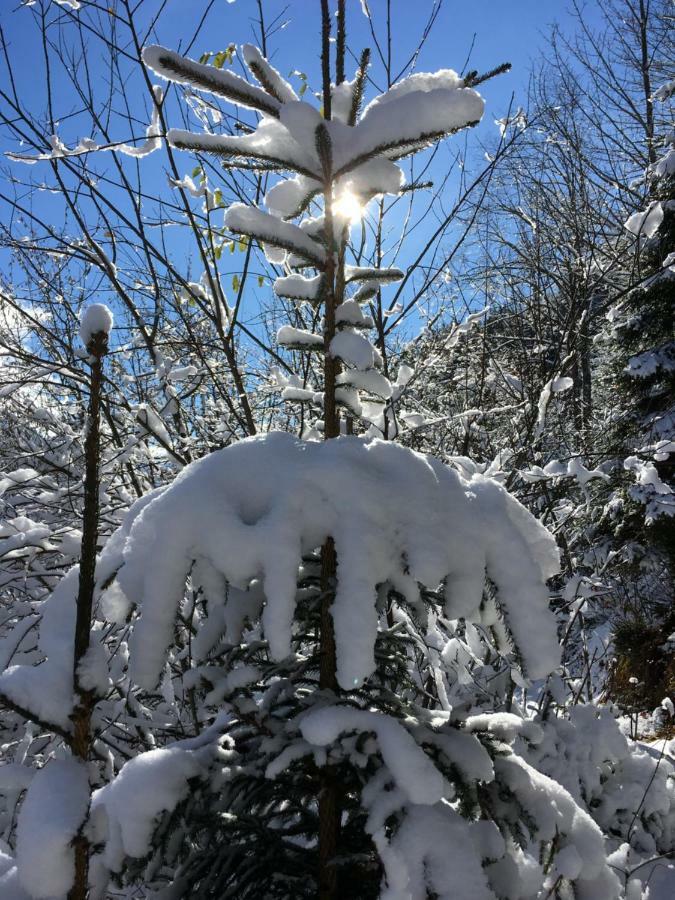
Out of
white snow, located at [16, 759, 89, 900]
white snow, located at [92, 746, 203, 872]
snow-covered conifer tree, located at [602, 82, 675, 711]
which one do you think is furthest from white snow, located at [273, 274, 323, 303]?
snow-covered conifer tree, located at [602, 82, 675, 711]

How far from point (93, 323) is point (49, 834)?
126cm

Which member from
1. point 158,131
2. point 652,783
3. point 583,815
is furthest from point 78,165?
point 652,783

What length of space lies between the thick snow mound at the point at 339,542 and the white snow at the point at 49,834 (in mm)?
397

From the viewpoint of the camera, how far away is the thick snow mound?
1240mm

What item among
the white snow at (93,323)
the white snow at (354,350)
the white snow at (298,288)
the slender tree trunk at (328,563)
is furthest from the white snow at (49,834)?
the white snow at (298,288)

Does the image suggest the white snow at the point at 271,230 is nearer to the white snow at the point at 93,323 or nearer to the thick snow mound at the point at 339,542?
the white snow at the point at 93,323

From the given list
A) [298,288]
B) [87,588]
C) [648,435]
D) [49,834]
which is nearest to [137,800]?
[49,834]

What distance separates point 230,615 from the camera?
153 cm

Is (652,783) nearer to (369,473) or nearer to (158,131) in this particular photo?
(369,473)

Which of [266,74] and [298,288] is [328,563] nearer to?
[298,288]

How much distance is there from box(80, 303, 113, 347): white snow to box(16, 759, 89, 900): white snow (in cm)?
113

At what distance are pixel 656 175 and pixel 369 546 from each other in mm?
9371

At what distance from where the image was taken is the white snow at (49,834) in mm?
1295

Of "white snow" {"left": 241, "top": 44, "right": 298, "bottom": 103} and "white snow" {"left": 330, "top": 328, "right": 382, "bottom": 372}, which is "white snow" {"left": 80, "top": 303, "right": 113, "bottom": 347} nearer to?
"white snow" {"left": 330, "top": 328, "right": 382, "bottom": 372}
